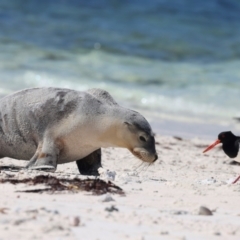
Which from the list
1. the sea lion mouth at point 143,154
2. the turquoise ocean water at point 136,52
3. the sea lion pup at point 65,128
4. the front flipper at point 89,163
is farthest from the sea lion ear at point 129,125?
the turquoise ocean water at point 136,52

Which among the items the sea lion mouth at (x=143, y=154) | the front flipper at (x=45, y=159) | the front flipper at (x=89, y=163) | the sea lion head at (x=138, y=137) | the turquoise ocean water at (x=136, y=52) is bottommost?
the turquoise ocean water at (x=136, y=52)

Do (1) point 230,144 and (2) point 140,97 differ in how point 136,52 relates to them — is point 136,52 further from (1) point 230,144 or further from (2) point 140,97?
(1) point 230,144

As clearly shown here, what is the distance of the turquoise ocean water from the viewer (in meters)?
14.6

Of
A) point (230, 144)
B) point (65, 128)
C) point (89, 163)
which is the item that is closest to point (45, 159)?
point (65, 128)

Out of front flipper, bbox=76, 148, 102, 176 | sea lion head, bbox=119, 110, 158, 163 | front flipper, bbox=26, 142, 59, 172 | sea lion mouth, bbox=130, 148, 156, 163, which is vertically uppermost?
sea lion head, bbox=119, 110, 158, 163

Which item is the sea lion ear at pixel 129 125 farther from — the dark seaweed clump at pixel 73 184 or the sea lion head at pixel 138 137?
the dark seaweed clump at pixel 73 184

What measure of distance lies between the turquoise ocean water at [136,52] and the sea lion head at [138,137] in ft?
16.8

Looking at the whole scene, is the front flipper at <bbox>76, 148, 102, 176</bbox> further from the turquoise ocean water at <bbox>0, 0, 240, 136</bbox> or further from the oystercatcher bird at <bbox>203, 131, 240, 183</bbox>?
the turquoise ocean water at <bbox>0, 0, 240, 136</bbox>

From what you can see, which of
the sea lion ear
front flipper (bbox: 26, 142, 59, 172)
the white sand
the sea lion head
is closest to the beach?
the white sand

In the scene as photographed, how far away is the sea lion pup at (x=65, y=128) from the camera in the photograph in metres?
6.59

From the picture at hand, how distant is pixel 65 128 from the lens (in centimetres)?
663

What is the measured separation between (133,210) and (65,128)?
176 cm

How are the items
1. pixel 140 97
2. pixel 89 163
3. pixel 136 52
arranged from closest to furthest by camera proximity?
pixel 89 163 < pixel 140 97 < pixel 136 52

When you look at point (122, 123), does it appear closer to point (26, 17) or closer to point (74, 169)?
point (74, 169)
